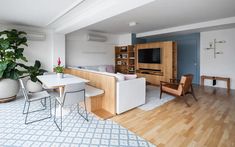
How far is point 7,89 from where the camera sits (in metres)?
3.71

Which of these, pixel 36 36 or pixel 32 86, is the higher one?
pixel 36 36

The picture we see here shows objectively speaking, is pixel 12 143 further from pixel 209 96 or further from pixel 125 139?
pixel 209 96

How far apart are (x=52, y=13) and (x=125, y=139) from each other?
3.17 meters

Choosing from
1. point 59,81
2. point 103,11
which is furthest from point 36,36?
point 103,11

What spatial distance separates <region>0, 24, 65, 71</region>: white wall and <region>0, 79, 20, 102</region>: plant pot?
1051 mm

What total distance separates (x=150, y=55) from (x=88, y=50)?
2674 millimetres

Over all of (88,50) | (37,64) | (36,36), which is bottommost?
(37,64)

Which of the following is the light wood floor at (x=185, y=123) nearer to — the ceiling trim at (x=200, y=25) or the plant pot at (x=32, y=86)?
the ceiling trim at (x=200, y=25)

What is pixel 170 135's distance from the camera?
221 cm

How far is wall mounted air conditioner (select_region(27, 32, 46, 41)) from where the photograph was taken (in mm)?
4511

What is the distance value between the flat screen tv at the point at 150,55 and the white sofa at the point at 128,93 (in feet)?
9.04

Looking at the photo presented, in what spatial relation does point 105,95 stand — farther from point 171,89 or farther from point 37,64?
point 37,64

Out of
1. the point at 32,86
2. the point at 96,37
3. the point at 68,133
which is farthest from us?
the point at 96,37

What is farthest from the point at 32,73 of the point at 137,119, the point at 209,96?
the point at 209,96
